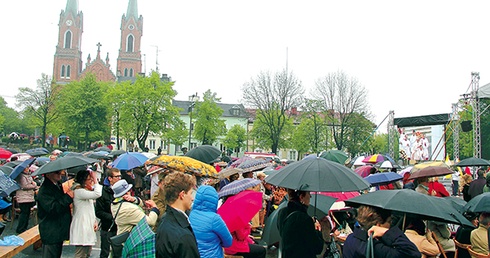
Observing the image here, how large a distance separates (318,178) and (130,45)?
345ft

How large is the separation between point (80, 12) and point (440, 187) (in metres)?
104

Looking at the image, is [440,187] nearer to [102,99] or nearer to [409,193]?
[409,193]

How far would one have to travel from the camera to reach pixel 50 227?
586 cm

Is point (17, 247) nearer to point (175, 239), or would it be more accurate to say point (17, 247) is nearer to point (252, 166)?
point (175, 239)

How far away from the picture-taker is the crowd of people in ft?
10.8

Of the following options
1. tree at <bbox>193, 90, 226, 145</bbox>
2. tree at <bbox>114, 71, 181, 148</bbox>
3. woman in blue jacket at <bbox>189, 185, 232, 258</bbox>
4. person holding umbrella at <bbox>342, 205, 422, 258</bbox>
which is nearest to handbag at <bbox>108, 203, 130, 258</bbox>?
woman in blue jacket at <bbox>189, 185, 232, 258</bbox>

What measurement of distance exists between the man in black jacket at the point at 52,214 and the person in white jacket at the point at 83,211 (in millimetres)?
293

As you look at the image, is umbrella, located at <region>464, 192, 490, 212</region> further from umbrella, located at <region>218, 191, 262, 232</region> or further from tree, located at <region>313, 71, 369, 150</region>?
tree, located at <region>313, 71, 369, 150</region>

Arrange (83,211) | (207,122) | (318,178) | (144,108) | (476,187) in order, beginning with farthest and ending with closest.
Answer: (207,122) → (144,108) → (476,187) → (83,211) → (318,178)

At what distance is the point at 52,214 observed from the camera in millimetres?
5863

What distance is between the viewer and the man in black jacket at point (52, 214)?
5755mm

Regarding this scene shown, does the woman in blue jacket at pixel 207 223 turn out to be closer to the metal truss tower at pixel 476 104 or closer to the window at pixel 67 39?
the metal truss tower at pixel 476 104

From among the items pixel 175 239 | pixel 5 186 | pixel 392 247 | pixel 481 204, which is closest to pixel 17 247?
pixel 5 186

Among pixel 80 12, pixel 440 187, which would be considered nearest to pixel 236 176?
pixel 440 187
